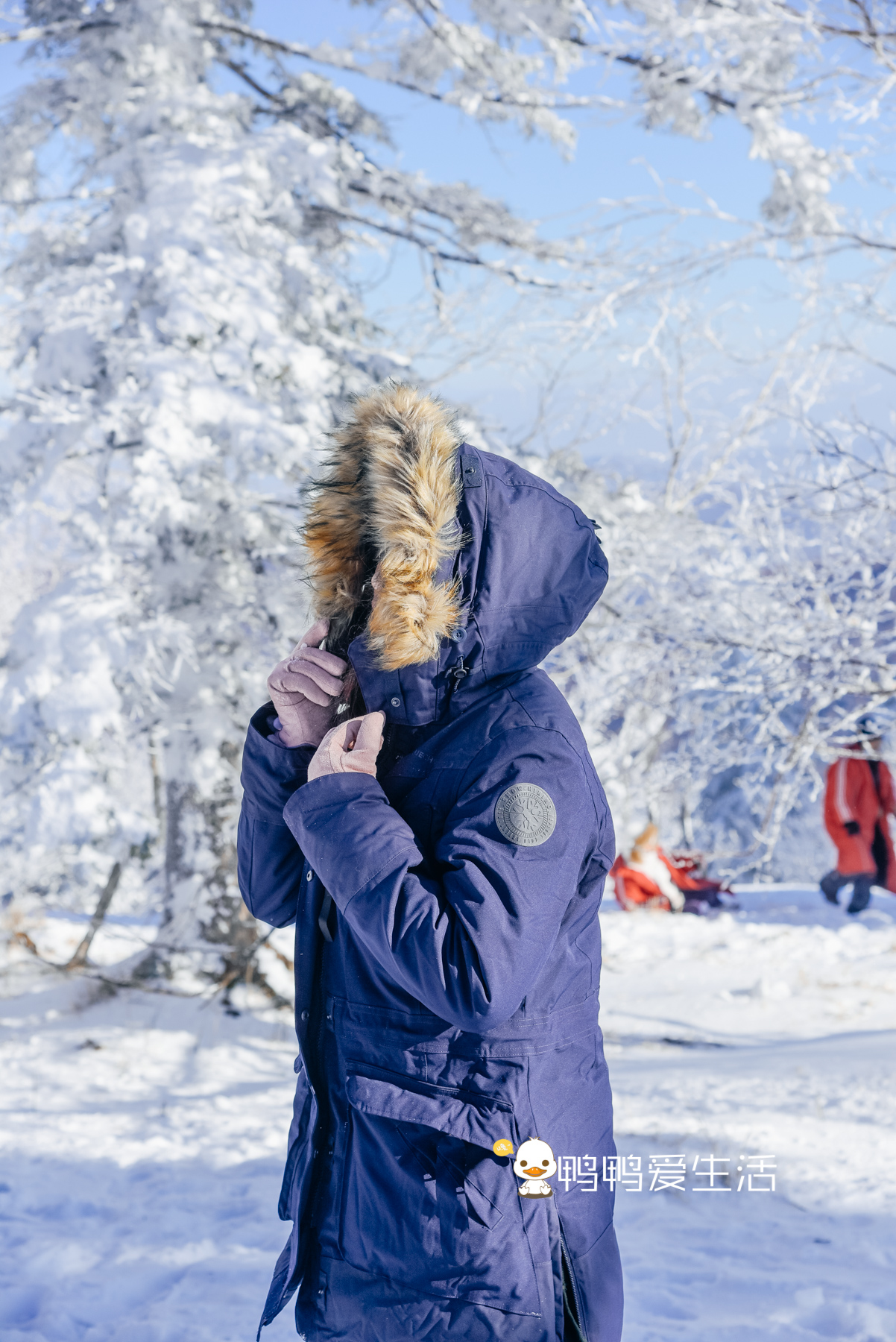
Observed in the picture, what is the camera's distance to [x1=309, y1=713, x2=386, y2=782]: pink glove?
1.60 meters

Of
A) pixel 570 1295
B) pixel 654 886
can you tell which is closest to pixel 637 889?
pixel 654 886

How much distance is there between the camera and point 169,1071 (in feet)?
18.3

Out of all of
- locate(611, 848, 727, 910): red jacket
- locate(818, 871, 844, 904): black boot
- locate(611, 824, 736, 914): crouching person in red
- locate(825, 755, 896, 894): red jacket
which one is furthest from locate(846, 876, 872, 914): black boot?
locate(611, 848, 727, 910): red jacket

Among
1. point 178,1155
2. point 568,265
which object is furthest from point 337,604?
point 568,265

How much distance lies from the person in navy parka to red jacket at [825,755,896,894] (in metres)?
7.93

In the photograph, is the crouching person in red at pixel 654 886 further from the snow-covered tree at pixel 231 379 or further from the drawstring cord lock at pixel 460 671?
the drawstring cord lock at pixel 460 671

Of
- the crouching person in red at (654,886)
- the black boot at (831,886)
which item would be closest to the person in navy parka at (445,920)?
the black boot at (831,886)

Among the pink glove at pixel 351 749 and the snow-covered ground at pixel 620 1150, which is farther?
the snow-covered ground at pixel 620 1150

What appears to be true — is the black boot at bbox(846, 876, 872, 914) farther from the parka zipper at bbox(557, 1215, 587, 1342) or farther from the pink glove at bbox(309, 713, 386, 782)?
the pink glove at bbox(309, 713, 386, 782)

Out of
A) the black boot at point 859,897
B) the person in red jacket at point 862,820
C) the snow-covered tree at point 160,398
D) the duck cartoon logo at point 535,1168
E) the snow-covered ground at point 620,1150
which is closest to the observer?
the duck cartoon logo at point 535,1168

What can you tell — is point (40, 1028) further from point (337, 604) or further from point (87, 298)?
point (337, 604)

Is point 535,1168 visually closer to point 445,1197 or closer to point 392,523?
point 445,1197

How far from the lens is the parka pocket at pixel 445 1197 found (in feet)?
4.91

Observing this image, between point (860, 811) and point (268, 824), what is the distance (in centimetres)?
835
